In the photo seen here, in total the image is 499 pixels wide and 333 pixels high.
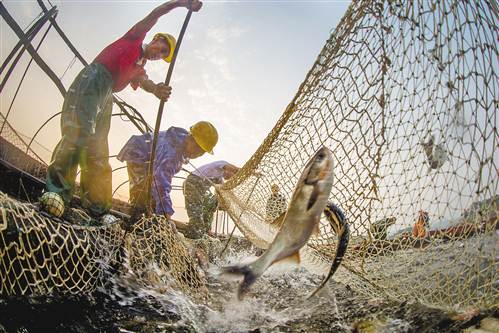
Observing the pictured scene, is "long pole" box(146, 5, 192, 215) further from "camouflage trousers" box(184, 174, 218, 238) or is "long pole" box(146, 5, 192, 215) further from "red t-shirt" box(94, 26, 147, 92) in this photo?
"camouflage trousers" box(184, 174, 218, 238)

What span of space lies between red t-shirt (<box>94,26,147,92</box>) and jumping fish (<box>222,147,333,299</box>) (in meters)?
3.97

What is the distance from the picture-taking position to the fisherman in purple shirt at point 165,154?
5.92 m

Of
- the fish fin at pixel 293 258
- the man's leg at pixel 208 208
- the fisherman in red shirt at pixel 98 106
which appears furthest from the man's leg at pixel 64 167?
the man's leg at pixel 208 208

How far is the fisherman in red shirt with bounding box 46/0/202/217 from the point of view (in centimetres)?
430

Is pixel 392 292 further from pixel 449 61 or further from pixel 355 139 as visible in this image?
pixel 449 61

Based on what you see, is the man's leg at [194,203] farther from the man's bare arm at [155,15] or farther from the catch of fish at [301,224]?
the catch of fish at [301,224]

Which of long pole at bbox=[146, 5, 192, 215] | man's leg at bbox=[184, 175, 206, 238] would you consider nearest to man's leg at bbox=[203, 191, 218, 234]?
man's leg at bbox=[184, 175, 206, 238]

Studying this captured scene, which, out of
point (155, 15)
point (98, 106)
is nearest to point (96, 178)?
point (98, 106)

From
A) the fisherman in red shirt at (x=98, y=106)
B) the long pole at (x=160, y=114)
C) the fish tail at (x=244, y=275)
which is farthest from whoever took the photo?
the fisherman in red shirt at (x=98, y=106)

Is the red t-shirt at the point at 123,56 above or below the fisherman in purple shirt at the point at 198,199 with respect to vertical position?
above

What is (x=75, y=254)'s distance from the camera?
3.12 metres

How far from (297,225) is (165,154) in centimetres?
454

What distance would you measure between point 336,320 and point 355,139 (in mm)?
2219

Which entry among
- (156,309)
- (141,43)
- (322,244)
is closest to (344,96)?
(322,244)
